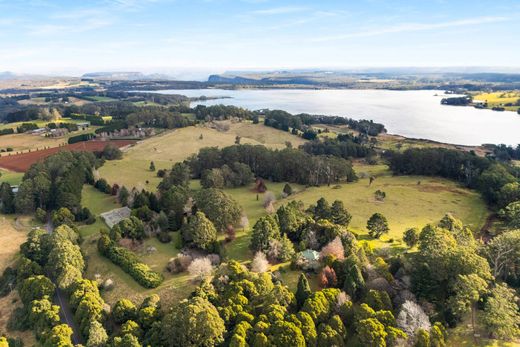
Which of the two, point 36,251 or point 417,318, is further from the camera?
point 36,251

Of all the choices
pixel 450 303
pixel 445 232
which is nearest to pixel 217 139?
pixel 445 232

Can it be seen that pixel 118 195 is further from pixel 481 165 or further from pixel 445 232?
pixel 481 165

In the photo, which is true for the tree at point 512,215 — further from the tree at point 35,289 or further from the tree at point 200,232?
the tree at point 35,289

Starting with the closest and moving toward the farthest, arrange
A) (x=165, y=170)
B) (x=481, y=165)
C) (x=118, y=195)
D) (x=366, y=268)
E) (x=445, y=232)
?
1. (x=366, y=268)
2. (x=445, y=232)
3. (x=118, y=195)
4. (x=481, y=165)
5. (x=165, y=170)

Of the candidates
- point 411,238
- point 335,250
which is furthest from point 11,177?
point 411,238

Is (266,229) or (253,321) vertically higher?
(266,229)

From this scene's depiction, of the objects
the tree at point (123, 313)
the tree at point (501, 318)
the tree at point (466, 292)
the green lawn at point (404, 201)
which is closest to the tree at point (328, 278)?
the tree at point (466, 292)

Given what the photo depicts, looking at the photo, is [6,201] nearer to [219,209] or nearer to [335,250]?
[219,209]
